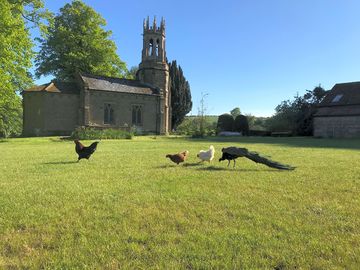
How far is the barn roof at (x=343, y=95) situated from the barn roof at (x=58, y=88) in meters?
30.9

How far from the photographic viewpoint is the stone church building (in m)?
41.6

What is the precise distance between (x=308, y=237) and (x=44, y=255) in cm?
322

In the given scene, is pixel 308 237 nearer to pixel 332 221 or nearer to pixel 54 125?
pixel 332 221

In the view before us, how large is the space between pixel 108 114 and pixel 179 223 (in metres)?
41.4

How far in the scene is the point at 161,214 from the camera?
5.44 metres

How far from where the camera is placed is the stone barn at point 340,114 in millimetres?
40188

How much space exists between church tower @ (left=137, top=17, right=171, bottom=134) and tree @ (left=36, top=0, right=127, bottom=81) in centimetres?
545

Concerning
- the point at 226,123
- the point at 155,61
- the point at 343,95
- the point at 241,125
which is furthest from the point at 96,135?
the point at 343,95

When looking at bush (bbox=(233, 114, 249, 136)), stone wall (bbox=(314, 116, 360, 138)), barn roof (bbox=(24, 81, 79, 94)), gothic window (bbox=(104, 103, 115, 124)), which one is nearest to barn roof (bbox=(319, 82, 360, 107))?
stone wall (bbox=(314, 116, 360, 138))

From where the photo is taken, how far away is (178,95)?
204 feet

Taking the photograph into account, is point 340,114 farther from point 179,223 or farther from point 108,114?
point 179,223

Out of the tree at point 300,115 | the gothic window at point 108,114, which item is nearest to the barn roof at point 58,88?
the gothic window at point 108,114

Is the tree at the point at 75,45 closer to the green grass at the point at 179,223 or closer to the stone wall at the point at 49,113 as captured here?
the stone wall at the point at 49,113

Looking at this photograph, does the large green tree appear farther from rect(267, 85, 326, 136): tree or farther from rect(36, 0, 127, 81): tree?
rect(267, 85, 326, 136): tree
